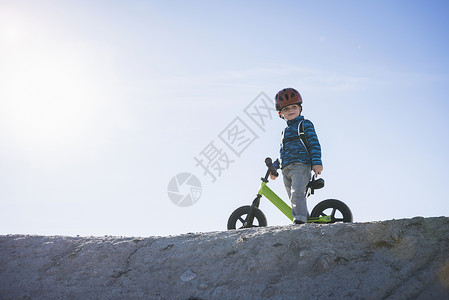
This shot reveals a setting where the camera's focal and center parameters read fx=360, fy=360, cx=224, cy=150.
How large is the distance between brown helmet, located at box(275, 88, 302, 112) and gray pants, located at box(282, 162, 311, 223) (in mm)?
993

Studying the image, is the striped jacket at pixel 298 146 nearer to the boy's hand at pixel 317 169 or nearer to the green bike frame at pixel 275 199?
the boy's hand at pixel 317 169

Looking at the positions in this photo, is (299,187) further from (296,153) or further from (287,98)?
(287,98)

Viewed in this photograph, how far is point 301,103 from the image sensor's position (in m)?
5.61

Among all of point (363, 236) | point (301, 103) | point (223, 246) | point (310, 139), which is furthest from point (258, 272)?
point (301, 103)

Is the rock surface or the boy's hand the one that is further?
the boy's hand

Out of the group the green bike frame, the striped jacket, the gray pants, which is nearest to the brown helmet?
the striped jacket

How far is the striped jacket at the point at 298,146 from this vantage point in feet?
16.8

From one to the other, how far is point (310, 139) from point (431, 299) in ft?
9.56

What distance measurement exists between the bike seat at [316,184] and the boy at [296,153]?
0.07 meters

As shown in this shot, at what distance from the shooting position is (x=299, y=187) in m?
5.00

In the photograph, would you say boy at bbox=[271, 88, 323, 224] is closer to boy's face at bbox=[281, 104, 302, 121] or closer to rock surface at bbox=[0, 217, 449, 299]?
boy's face at bbox=[281, 104, 302, 121]

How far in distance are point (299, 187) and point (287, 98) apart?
1.43 metres

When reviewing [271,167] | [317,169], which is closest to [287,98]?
[271,167]

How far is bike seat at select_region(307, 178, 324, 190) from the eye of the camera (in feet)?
16.5
